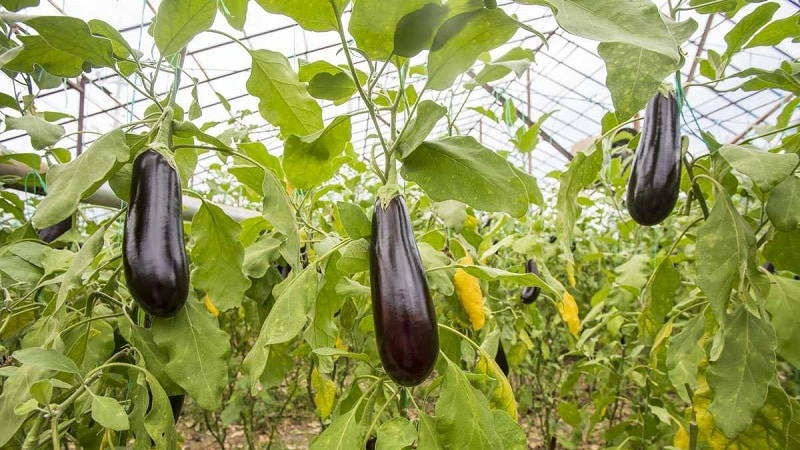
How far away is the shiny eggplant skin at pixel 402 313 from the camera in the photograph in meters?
0.52

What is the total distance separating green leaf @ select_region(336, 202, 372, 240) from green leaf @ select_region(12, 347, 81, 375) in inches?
14.7

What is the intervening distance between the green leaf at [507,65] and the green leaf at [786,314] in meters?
0.63

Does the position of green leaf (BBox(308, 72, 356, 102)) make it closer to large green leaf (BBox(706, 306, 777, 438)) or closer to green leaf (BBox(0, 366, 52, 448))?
green leaf (BBox(0, 366, 52, 448))

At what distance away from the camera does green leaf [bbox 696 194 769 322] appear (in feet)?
2.39

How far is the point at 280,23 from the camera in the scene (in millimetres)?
6695

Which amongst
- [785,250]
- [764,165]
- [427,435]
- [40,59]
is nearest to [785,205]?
[764,165]

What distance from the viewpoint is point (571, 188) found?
89 centimetres

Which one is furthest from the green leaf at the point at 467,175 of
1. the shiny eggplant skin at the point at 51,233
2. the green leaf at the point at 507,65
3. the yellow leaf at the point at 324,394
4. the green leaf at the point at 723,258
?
the shiny eggplant skin at the point at 51,233

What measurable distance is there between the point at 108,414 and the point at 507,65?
74 centimetres

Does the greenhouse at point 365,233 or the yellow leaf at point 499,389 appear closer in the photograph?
the greenhouse at point 365,233

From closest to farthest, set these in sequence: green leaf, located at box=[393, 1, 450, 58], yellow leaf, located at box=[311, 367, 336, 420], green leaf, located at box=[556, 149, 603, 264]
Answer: green leaf, located at box=[393, 1, 450, 58], green leaf, located at box=[556, 149, 603, 264], yellow leaf, located at box=[311, 367, 336, 420]

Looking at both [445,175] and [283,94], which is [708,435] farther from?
[283,94]

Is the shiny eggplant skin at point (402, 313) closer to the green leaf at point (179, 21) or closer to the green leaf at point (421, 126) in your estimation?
the green leaf at point (421, 126)

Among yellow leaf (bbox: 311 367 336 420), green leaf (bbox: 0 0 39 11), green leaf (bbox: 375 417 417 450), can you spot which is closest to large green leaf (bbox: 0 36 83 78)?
green leaf (bbox: 0 0 39 11)
